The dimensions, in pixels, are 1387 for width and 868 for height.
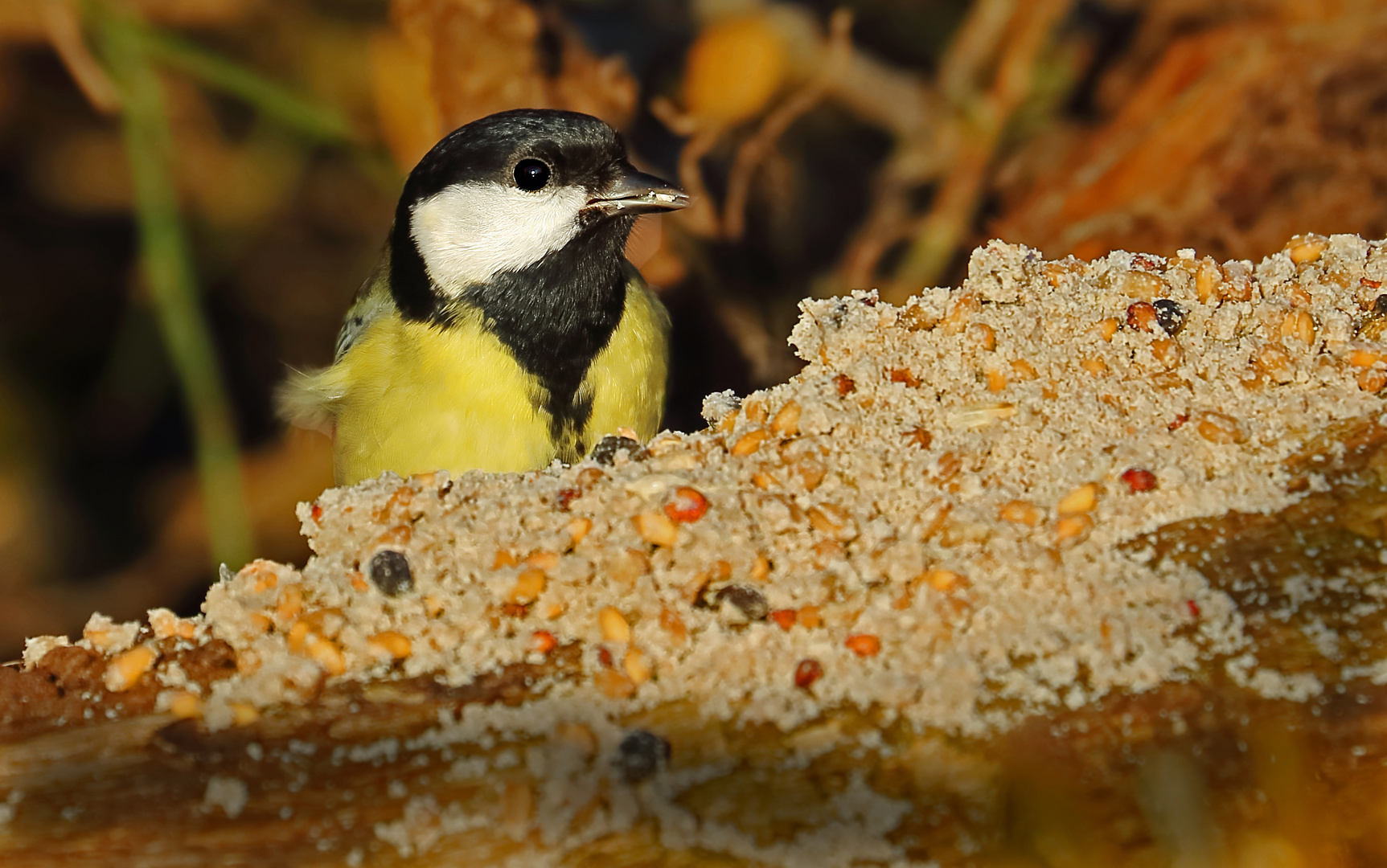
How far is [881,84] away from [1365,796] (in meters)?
2.81

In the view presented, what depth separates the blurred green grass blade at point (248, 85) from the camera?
2994mm

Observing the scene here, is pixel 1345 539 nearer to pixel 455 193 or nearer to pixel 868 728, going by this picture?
pixel 868 728

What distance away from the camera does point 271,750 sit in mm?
1354

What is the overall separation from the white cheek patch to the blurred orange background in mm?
633

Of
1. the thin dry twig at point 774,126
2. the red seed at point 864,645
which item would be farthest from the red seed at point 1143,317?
the thin dry twig at point 774,126

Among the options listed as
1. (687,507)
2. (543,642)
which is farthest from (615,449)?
(543,642)

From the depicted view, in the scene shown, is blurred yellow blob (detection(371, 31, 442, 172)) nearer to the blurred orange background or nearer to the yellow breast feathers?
the blurred orange background

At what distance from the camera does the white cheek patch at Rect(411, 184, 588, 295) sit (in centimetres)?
227

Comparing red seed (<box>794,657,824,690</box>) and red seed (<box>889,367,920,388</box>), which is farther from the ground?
red seed (<box>889,367,920,388</box>)

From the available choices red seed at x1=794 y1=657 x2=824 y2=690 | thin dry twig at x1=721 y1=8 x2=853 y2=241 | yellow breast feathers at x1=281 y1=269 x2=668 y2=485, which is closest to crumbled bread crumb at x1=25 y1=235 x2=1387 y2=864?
red seed at x1=794 y1=657 x2=824 y2=690

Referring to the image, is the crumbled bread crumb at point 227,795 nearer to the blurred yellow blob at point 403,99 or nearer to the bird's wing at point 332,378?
the bird's wing at point 332,378

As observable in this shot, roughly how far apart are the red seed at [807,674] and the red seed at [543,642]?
0.94 ft

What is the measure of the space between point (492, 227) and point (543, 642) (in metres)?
1.05

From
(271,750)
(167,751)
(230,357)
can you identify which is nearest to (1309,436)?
(271,750)
